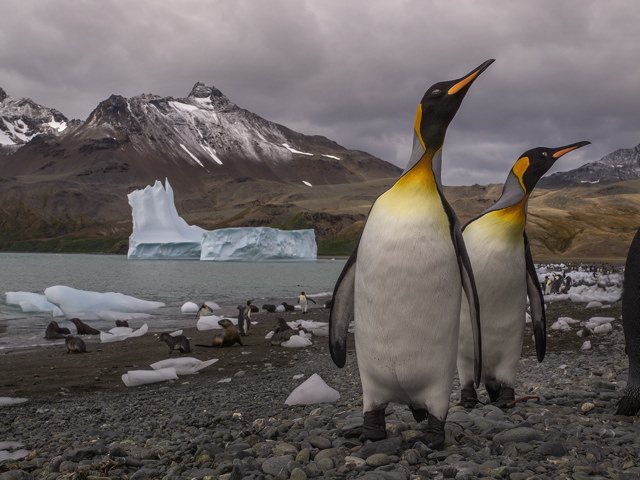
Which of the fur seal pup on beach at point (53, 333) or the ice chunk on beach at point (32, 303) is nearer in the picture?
the fur seal pup on beach at point (53, 333)

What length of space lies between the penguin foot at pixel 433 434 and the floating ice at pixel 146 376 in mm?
4726

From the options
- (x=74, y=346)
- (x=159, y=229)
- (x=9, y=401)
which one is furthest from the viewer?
(x=159, y=229)

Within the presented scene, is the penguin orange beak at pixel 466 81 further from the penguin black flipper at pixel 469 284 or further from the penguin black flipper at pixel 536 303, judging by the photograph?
the penguin black flipper at pixel 536 303

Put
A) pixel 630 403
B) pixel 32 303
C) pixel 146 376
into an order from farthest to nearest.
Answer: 1. pixel 32 303
2. pixel 146 376
3. pixel 630 403

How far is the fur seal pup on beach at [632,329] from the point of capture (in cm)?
335

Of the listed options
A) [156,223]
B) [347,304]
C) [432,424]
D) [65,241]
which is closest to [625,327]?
[432,424]

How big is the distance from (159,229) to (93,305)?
4457cm

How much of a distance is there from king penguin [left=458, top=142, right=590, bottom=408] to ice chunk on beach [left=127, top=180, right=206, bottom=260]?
53.8 metres

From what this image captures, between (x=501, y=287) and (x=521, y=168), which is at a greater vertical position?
(x=521, y=168)

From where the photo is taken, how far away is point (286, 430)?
3387mm

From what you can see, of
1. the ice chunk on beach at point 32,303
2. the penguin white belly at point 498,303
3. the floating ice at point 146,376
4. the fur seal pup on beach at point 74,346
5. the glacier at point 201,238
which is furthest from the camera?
the glacier at point 201,238

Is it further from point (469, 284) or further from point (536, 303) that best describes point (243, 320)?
point (469, 284)

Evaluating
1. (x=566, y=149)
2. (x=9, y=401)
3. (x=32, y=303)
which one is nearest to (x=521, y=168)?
(x=566, y=149)

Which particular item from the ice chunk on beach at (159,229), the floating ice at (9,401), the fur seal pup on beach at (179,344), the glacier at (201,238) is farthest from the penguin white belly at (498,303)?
the ice chunk on beach at (159,229)
